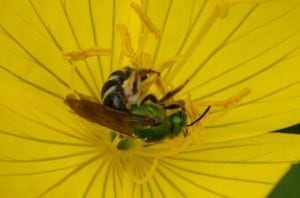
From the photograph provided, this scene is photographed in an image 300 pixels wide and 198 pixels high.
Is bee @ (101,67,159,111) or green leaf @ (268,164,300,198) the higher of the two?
bee @ (101,67,159,111)

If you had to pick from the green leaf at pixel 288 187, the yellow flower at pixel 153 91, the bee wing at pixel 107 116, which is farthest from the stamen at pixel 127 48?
the green leaf at pixel 288 187

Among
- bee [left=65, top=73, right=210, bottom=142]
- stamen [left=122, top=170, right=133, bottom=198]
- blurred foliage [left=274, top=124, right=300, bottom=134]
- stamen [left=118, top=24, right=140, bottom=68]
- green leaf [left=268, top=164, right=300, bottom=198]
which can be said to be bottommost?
green leaf [left=268, top=164, right=300, bottom=198]

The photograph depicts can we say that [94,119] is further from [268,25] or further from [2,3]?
[268,25]

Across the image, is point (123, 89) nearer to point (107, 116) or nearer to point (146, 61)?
point (107, 116)

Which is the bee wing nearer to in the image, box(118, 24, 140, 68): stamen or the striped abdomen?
the striped abdomen

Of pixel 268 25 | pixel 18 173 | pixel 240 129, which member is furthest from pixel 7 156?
pixel 268 25

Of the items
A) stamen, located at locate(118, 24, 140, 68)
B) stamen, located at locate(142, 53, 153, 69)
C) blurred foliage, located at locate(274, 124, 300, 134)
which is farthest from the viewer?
blurred foliage, located at locate(274, 124, 300, 134)

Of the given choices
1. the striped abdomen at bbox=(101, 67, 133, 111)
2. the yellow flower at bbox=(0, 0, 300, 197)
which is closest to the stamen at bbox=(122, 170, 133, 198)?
the yellow flower at bbox=(0, 0, 300, 197)

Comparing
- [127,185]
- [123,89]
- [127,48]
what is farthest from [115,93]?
[127,185]
